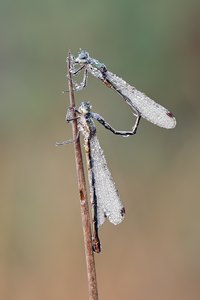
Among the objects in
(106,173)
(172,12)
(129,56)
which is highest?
(172,12)

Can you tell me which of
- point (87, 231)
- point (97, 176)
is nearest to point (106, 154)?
point (97, 176)

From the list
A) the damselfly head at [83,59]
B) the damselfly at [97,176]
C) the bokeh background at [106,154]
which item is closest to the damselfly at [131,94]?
the damselfly head at [83,59]

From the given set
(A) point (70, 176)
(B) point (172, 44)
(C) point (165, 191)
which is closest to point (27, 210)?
(A) point (70, 176)

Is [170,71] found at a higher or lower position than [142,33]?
lower

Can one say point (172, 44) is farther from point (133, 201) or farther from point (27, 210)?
point (27, 210)

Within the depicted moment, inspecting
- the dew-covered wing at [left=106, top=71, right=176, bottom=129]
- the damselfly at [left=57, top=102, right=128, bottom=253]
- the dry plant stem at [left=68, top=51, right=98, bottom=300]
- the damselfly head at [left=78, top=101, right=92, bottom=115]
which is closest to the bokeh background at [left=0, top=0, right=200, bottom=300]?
the dew-covered wing at [left=106, top=71, right=176, bottom=129]

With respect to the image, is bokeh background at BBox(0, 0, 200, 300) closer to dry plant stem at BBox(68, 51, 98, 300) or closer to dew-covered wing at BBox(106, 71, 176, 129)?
dew-covered wing at BBox(106, 71, 176, 129)
